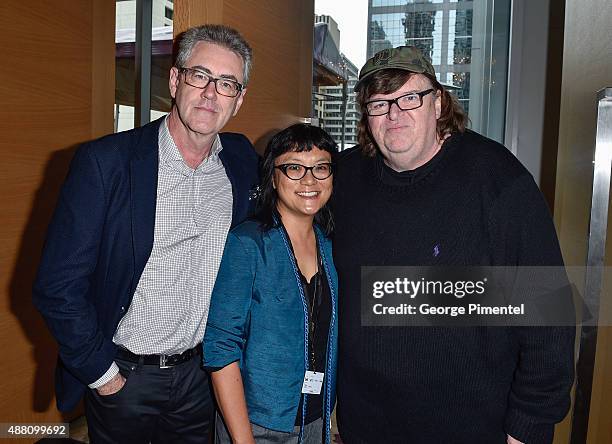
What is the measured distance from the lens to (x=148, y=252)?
154cm

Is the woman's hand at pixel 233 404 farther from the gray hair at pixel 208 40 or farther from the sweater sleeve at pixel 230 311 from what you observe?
the gray hair at pixel 208 40

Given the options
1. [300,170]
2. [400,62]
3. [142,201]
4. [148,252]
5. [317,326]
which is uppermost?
[400,62]

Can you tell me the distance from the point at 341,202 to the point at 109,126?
195cm

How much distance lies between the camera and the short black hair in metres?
1.51

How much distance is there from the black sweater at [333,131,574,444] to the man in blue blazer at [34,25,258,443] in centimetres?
49

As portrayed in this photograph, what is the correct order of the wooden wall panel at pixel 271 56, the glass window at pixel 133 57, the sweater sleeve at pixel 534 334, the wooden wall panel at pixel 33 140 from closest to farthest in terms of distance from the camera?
the sweater sleeve at pixel 534 334 → the wooden wall panel at pixel 271 56 → the wooden wall panel at pixel 33 140 → the glass window at pixel 133 57

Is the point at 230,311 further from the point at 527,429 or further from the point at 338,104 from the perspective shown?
the point at 338,104

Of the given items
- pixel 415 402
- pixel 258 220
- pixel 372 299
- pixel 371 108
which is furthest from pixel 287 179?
pixel 415 402

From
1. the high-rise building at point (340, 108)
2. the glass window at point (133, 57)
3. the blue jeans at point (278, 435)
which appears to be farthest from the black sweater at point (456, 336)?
the glass window at point (133, 57)

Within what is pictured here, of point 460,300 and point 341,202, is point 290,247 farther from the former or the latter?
point 460,300

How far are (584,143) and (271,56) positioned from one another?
1347 millimetres

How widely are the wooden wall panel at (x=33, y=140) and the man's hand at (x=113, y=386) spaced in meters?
1.25

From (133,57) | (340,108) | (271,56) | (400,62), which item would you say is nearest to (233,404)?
(400,62)

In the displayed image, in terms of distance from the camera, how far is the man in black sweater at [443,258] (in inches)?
52.3
